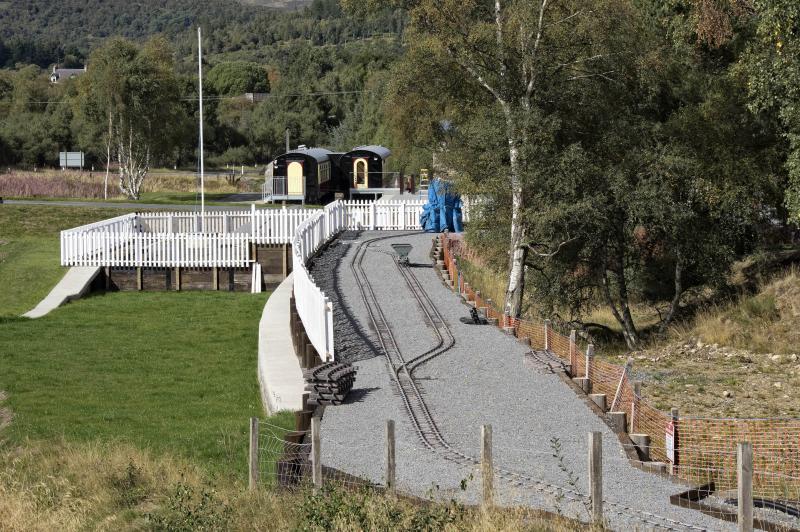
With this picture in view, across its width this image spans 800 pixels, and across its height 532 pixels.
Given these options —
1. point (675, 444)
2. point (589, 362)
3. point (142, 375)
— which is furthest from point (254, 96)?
point (675, 444)

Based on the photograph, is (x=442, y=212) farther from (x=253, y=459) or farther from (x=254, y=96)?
(x=254, y=96)

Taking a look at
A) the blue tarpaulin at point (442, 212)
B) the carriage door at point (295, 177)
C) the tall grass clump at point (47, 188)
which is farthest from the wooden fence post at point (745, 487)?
the tall grass clump at point (47, 188)

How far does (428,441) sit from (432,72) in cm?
1513

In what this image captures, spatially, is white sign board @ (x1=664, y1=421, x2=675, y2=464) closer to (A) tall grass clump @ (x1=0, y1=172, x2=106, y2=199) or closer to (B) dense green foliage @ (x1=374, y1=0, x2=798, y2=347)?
(B) dense green foliage @ (x1=374, y1=0, x2=798, y2=347)

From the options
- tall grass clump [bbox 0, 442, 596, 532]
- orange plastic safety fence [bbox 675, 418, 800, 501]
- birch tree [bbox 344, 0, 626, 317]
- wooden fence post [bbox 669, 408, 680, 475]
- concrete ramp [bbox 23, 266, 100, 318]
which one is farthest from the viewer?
concrete ramp [bbox 23, 266, 100, 318]

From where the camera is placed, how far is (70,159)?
285ft

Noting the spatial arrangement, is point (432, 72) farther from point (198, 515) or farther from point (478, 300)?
point (198, 515)

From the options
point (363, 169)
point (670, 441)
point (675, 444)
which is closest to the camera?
point (670, 441)

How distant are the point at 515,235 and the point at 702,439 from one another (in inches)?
453

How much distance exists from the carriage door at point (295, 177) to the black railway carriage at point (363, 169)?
16.8 feet

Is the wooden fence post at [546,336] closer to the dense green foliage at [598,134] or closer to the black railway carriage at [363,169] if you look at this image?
the dense green foliage at [598,134]

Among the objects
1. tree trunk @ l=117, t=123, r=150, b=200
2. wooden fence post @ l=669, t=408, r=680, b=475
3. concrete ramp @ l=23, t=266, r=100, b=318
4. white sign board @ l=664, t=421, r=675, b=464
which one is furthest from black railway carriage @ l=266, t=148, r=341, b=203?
white sign board @ l=664, t=421, r=675, b=464

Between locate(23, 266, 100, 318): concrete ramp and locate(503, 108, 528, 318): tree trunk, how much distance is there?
11.3 metres

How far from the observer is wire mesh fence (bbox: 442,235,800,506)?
13078 millimetres
